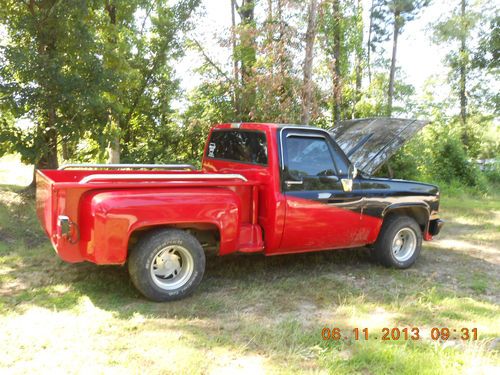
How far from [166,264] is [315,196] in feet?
6.02

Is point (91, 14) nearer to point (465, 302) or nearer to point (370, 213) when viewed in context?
point (370, 213)

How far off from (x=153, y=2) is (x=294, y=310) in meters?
11.4

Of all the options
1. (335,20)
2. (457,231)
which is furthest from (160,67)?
(457,231)

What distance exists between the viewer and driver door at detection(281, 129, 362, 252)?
16.5 feet

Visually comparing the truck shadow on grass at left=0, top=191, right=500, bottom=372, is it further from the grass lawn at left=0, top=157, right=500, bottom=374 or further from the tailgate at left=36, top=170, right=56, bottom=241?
the tailgate at left=36, top=170, right=56, bottom=241

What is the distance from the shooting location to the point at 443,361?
3377mm

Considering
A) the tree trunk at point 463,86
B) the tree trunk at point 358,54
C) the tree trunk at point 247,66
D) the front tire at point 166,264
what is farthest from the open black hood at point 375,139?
the tree trunk at point 463,86

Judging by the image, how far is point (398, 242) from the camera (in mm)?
6184

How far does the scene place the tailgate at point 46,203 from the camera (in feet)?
13.4

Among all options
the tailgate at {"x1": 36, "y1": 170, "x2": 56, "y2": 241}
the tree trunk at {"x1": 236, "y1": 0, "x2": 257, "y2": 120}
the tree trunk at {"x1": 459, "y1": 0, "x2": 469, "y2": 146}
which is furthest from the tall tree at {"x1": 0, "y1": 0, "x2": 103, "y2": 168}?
the tree trunk at {"x1": 459, "y1": 0, "x2": 469, "y2": 146}

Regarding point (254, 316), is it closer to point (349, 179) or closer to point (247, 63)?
point (349, 179)

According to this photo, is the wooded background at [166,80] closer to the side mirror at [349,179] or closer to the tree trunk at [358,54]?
the tree trunk at [358,54]
